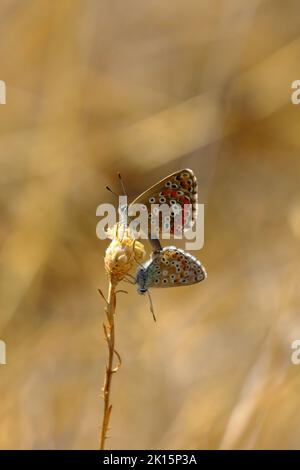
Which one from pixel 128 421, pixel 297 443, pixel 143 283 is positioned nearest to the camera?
pixel 143 283

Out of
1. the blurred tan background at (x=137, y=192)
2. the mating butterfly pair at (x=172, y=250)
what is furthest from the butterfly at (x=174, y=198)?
the blurred tan background at (x=137, y=192)

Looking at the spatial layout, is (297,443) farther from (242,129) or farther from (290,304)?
(242,129)

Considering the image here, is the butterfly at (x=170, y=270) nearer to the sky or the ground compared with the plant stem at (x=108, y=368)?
nearer to the sky

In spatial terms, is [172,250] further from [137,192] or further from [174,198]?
[137,192]

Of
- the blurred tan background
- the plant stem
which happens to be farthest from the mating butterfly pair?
the blurred tan background

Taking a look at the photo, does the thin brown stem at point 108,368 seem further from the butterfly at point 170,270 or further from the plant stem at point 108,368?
the butterfly at point 170,270

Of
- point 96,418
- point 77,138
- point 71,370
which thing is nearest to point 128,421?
point 96,418

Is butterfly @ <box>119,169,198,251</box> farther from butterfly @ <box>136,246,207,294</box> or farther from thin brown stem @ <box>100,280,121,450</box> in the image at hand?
thin brown stem @ <box>100,280,121,450</box>
